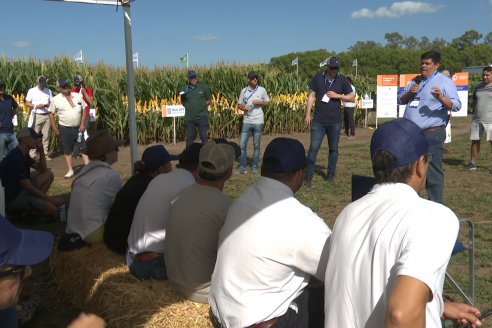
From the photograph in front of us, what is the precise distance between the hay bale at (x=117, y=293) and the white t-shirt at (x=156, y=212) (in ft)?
0.88

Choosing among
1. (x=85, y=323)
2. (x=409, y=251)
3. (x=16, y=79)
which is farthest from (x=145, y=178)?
(x=16, y=79)

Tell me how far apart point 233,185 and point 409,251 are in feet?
22.0

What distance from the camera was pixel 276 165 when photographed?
2.64m

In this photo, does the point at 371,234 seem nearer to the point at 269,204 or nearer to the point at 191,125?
the point at 269,204

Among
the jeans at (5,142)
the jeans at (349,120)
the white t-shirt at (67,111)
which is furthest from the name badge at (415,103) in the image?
the jeans at (349,120)

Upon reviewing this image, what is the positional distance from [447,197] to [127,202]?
498 cm

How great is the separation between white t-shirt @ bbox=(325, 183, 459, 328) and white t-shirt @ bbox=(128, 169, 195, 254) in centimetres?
185

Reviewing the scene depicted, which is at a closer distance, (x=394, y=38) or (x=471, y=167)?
(x=471, y=167)

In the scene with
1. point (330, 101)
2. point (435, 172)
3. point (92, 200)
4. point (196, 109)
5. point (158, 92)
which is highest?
point (158, 92)

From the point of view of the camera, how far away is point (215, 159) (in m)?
3.13

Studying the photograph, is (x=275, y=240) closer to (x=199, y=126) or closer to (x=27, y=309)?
(x=27, y=309)

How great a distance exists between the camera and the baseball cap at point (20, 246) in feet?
5.38

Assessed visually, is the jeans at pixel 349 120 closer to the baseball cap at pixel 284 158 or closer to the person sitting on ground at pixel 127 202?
the person sitting on ground at pixel 127 202

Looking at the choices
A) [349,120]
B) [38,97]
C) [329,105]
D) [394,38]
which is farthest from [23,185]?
[394,38]
